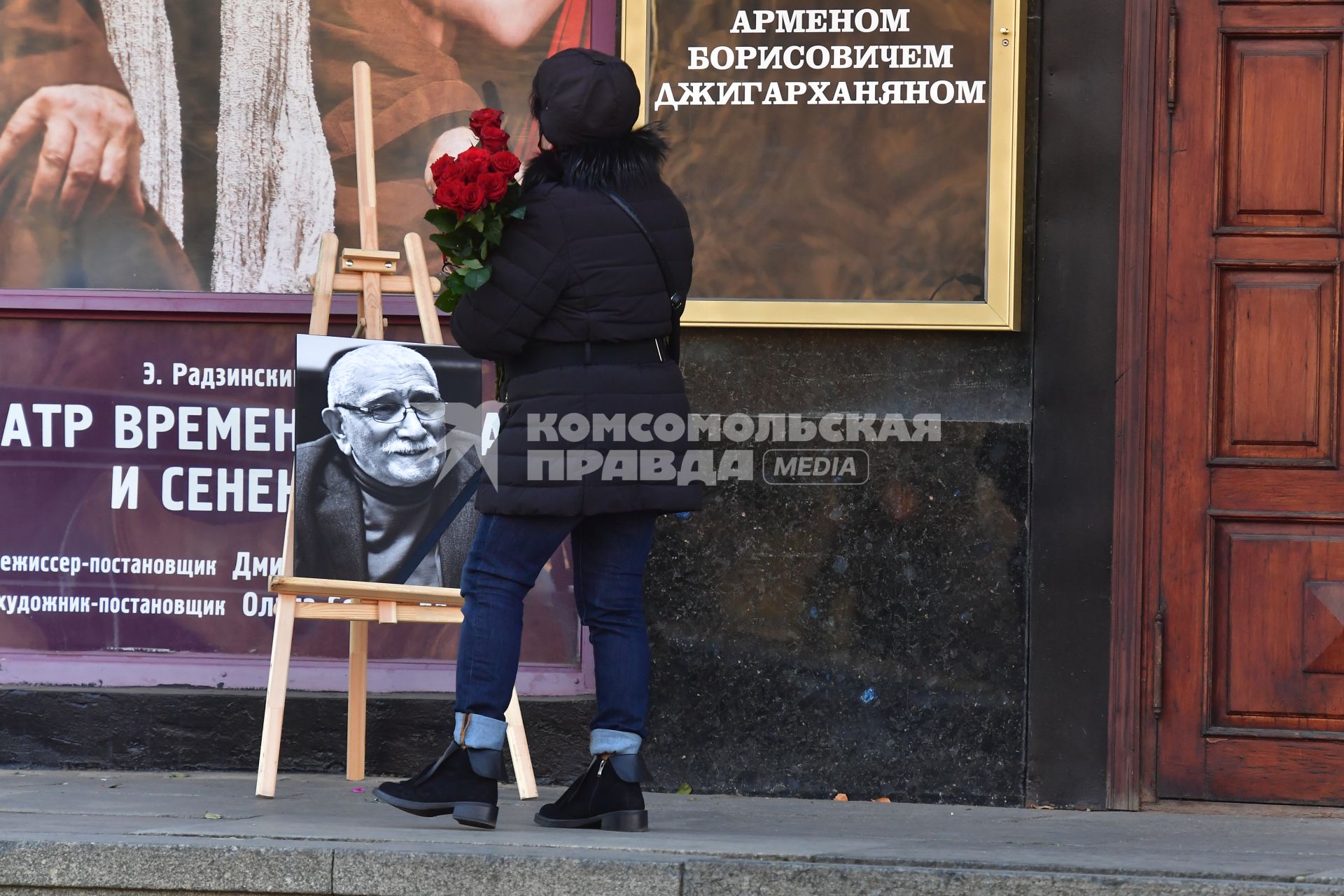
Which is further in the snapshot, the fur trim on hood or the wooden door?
the wooden door

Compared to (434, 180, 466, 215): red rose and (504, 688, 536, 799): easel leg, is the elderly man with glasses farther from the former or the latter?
(434, 180, 466, 215): red rose

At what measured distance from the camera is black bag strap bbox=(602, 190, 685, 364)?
4.16 metres

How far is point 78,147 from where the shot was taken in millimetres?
5512

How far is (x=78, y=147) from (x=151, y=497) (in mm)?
1211

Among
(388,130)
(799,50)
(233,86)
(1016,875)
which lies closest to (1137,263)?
(799,50)

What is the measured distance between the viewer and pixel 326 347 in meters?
4.86

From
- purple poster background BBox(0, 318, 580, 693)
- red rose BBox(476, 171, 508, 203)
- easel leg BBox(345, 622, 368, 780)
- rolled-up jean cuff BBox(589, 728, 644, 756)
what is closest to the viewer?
red rose BBox(476, 171, 508, 203)

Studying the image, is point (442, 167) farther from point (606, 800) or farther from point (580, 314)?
point (606, 800)

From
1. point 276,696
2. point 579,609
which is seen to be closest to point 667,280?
point 579,609

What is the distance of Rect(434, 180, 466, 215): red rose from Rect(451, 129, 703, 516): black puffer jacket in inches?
6.4

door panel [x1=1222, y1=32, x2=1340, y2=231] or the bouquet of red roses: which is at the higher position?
door panel [x1=1222, y1=32, x2=1340, y2=231]

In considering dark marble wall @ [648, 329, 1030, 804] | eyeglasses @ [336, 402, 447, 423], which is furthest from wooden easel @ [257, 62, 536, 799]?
dark marble wall @ [648, 329, 1030, 804]

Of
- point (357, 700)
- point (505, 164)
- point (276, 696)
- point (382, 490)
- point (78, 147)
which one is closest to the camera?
point (505, 164)

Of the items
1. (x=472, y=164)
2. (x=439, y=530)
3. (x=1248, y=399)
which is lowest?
(x=439, y=530)
